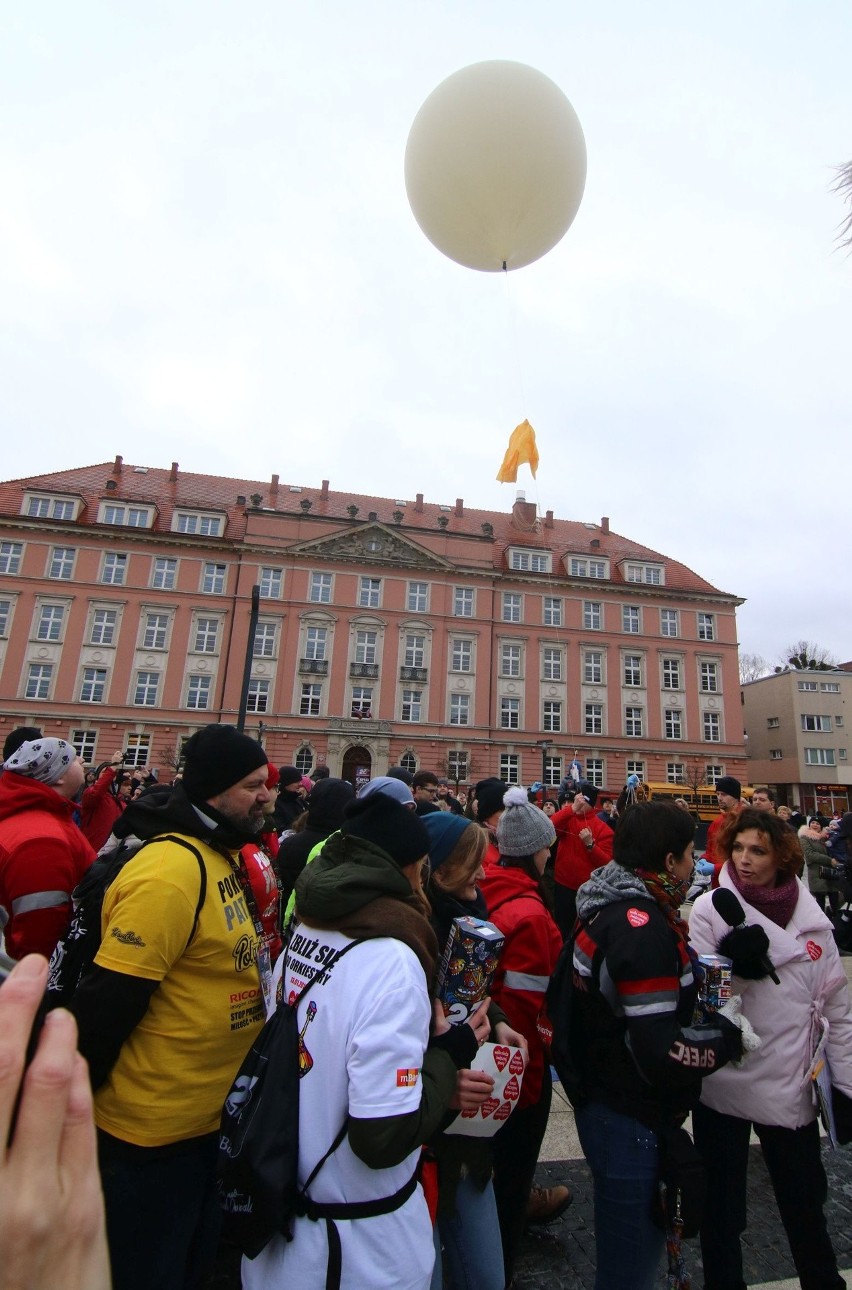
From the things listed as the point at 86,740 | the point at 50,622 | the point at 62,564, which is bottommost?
the point at 86,740

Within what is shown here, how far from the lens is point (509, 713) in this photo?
4031cm

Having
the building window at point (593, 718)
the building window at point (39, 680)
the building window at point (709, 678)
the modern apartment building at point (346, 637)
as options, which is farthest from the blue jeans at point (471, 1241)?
the building window at point (709, 678)

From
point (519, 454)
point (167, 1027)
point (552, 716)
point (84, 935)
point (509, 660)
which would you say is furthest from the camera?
point (509, 660)

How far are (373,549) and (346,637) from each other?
218 inches

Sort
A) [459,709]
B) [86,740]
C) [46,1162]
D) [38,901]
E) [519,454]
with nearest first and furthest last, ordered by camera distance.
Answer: [46,1162]
[38,901]
[519,454]
[86,740]
[459,709]

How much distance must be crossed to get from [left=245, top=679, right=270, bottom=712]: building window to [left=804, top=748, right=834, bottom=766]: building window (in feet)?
117

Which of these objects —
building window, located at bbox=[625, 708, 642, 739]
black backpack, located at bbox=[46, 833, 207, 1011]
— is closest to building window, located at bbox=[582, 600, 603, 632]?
building window, located at bbox=[625, 708, 642, 739]

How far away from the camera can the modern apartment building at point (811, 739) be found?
4594 cm

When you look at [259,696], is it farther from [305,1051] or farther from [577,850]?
[305,1051]

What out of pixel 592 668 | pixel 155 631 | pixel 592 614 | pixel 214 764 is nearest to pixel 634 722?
pixel 592 668

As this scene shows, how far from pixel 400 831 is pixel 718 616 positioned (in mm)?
46038

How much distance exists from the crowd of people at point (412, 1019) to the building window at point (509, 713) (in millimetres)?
36974

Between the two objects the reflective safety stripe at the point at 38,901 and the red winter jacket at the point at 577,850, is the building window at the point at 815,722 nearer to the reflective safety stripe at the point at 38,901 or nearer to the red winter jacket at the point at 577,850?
the red winter jacket at the point at 577,850

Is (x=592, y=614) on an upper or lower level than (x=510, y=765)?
upper
